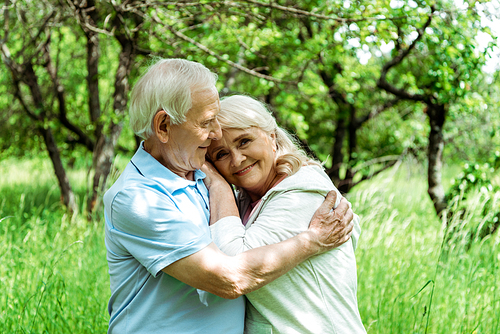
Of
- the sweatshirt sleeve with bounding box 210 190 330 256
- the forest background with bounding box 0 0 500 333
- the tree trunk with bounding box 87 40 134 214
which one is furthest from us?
the tree trunk with bounding box 87 40 134 214

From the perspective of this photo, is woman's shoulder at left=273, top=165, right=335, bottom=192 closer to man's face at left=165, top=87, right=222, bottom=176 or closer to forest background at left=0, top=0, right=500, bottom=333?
man's face at left=165, top=87, right=222, bottom=176

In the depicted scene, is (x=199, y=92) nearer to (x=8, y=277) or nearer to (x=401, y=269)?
(x=8, y=277)

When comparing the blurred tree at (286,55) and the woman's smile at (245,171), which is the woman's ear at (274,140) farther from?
the blurred tree at (286,55)

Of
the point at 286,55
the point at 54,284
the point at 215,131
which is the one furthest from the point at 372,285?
the point at 286,55

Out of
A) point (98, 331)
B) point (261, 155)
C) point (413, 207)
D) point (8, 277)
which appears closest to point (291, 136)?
point (261, 155)

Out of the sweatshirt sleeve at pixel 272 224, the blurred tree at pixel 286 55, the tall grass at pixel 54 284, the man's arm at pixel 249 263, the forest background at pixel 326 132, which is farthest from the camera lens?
the blurred tree at pixel 286 55

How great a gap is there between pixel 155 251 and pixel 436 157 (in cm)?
458

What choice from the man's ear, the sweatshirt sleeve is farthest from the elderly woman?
the man's ear

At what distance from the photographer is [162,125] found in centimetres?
176

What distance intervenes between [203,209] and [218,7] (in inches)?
120

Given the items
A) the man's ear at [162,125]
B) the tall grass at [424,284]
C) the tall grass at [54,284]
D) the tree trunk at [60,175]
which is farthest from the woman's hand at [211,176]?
the tree trunk at [60,175]

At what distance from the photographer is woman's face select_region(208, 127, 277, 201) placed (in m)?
2.08

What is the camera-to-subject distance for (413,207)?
269 inches

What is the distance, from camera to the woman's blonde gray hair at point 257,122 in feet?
6.70
